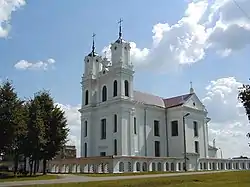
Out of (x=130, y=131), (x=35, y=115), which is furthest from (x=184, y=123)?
(x=35, y=115)

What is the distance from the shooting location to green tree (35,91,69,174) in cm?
4506

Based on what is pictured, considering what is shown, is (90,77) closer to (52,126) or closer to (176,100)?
(176,100)

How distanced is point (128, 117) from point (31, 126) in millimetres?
26197

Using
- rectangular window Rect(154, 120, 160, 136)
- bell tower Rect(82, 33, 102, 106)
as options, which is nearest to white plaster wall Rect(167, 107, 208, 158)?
rectangular window Rect(154, 120, 160, 136)

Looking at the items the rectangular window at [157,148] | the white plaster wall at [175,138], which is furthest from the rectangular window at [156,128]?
the white plaster wall at [175,138]

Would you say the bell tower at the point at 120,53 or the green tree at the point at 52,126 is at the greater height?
the bell tower at the point at 120,53

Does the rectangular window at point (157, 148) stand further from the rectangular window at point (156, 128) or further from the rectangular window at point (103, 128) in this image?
the rectangular window at point (103, 128)

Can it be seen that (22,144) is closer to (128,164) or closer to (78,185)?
(128,164)

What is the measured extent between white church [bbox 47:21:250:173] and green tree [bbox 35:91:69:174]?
1380cm

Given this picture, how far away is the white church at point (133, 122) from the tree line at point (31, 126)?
14.4 meters

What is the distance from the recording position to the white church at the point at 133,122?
65.7 m

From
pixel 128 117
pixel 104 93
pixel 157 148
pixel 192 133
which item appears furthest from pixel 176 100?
pixel 128 117

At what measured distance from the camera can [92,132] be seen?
238ft

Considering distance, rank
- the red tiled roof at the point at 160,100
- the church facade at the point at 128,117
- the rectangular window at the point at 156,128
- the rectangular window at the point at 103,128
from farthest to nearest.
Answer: the red tiled roof at the point at 160,100
the rectangular window at the point at 156,128
the rectangular window at the point at 103,128
the church facade at the point at 128,117
